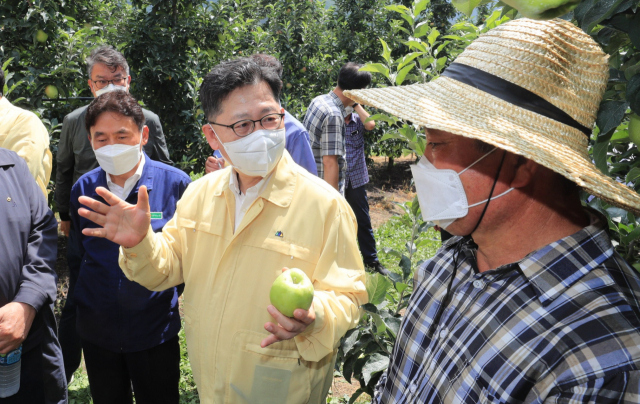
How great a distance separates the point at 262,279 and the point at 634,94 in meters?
1.17

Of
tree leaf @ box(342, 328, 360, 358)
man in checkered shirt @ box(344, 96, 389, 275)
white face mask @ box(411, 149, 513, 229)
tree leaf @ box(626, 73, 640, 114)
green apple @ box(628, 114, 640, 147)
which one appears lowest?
man in checkered shirt @ box(344, 96, 389, 275)

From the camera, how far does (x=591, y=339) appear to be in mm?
877

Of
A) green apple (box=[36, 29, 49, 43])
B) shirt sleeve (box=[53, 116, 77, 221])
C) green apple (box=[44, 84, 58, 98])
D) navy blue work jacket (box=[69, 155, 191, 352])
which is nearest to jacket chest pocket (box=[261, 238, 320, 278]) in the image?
navy blue work jacket (box=[69, 155, 191, 352])

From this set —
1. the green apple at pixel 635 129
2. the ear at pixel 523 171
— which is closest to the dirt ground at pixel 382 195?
the ear at pixel 523 171

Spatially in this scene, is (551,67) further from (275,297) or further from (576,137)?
(275,297)

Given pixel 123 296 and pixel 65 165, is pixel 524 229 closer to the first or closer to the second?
pixel 123 296

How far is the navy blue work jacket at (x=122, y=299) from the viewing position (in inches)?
84.9

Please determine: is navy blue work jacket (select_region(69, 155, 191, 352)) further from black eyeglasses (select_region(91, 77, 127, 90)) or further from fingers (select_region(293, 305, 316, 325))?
black eyeglasses (select_region(91, 77, 127, 90))

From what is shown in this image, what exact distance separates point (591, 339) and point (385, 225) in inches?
243

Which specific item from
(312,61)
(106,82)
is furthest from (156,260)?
(312,61)

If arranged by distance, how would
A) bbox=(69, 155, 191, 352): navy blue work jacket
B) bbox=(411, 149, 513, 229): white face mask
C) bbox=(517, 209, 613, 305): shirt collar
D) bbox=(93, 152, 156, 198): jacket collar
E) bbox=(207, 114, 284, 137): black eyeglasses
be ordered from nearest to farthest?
1. bbox=(517, 209, 613, 305): shirt collar
2. bbox=(411, 149, 513, 229): white face mask
3. bbox=(207, 114, 284, 137): black eyeglasses
4. bbox=(69, 155, 191, 352): navy blue work jacket
5. bbox=(93, 152, 156, 198): jacket collar

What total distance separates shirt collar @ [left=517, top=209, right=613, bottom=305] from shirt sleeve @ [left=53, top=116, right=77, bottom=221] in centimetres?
319

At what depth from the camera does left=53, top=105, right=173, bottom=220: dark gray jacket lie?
321 centimetres

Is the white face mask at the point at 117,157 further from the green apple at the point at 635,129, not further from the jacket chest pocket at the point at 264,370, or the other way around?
the green apple at the point at 635,129
